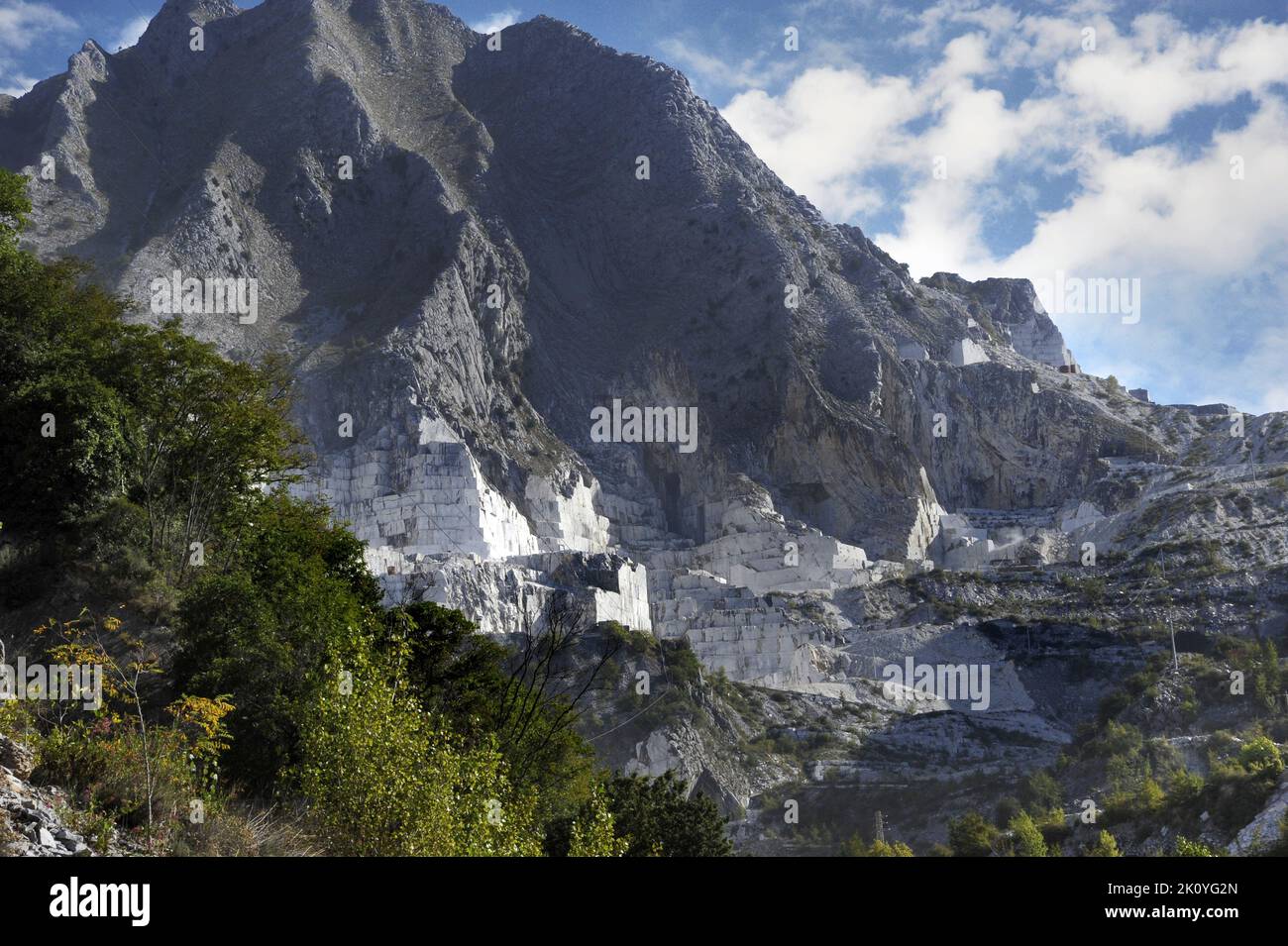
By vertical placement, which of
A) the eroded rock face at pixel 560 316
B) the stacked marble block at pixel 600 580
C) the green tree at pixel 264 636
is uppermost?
the eroded rock face at pixel 560 316

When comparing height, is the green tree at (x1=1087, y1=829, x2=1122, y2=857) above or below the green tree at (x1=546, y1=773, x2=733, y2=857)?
below

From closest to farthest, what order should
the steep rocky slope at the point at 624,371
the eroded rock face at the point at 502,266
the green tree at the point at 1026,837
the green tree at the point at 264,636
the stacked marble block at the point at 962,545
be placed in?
the green tree at the point at 264,636
the green tree at the point at 1026,837
the steep rocky slope at the point at 624,371
the eroded rock face at the point at 502,266
the stacked marble block at the point at 962,545

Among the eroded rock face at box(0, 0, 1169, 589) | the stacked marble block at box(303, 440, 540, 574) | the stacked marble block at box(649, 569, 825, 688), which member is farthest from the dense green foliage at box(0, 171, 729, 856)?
the eroded rock face at box(0, 0, 1169, 589)

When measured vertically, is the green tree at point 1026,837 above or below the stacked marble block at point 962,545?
below

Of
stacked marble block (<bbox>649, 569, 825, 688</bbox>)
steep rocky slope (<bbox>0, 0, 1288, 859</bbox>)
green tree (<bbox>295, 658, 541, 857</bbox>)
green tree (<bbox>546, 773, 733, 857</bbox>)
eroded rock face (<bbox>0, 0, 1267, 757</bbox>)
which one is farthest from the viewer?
eroded rock face (<bbox>0, 0, 1267, 757</bbox>)

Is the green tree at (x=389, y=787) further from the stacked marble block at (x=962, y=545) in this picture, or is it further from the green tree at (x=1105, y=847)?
the stacked marble block at (x=962, y=545)

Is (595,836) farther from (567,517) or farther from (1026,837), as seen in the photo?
(567,517)

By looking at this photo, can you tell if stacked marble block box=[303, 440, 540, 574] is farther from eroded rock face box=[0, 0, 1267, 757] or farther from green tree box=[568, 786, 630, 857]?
green tree box=[568, 786, 630, 857]

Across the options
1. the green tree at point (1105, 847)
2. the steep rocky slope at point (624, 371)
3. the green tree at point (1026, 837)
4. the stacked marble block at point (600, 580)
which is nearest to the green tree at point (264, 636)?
the green tree at point (1105, 847)

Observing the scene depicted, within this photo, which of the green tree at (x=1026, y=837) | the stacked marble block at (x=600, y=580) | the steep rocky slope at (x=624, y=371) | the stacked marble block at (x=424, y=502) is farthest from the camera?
the stacked marble block at (x=424, y=502)

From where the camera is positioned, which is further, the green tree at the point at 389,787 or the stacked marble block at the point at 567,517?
the stacked marble block at the point at 567,517

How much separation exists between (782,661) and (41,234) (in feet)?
263

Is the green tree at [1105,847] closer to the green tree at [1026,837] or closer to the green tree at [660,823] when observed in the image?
the green tree at [1026,837]
